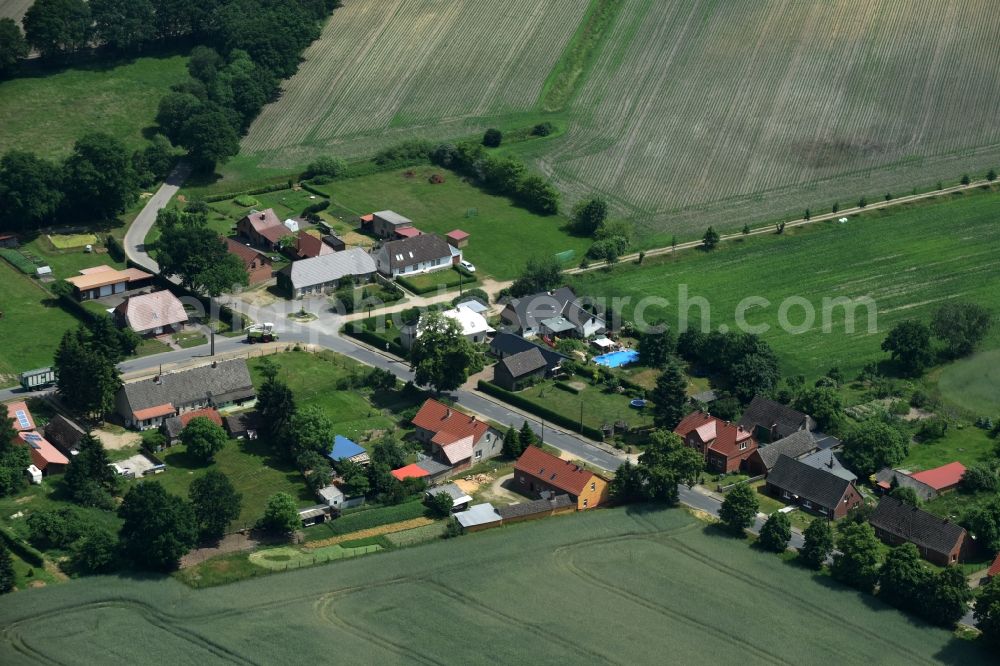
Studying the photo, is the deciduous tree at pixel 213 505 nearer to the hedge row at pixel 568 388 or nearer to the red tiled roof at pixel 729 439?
the hedge row at pixel 568 388

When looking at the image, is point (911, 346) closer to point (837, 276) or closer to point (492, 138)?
point (837, 276)

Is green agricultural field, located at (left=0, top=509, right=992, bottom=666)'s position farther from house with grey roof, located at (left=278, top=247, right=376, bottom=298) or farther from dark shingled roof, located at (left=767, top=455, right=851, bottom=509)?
house with grey roof, located at (left=278, top=247, right=376, bottom=298)

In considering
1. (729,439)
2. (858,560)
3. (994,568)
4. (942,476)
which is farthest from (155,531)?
(942,476)

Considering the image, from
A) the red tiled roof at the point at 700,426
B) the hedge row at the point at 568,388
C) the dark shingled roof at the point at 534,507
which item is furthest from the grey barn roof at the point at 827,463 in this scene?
the hedge row at the point at 568,388

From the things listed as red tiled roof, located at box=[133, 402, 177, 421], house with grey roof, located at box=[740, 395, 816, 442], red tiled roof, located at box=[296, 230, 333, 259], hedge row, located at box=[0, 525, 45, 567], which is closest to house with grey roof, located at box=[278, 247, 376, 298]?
red tiled roof, located at box=[296, 230, 333, 259]

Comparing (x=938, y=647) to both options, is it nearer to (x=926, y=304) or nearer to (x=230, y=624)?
(x=230, y=624)
